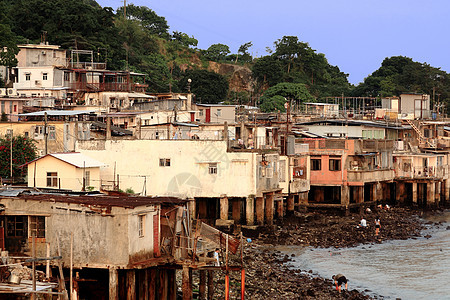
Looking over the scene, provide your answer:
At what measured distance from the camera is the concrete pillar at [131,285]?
95.8 ft

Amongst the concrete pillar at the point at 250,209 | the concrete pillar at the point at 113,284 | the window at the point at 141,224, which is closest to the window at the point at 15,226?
the concrete pillar at the point at 113,284

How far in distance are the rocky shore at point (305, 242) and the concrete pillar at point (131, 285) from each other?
23.0ft

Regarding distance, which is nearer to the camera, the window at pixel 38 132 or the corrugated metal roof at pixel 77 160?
the corrugated metal roof at pixel 77 160

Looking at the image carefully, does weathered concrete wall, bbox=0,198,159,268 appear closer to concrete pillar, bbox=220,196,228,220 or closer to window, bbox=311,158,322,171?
concrete pillar, bbox=220,196,228,220

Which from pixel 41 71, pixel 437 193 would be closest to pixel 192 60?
pixel 41 71

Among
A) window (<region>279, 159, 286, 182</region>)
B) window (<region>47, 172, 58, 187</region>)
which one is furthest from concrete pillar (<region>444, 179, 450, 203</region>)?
window (<region>47, 172, 58, 187</region>)

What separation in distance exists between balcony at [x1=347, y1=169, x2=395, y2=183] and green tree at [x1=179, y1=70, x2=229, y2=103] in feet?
113

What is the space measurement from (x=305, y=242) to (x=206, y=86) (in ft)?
172

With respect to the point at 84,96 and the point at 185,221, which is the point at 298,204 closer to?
the point at 84,96

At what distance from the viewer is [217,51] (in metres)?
136

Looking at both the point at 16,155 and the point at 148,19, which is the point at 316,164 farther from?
the point at 148,19

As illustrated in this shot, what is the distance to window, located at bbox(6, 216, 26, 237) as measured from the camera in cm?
3022

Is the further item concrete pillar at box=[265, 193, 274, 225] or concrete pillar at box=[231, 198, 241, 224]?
concrete pillar at box=[265, 193, 274, 225]

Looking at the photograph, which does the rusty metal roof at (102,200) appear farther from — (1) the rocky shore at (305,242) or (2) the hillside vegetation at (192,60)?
(2) the hillside vegetation at (192,60)
